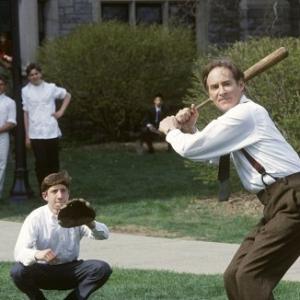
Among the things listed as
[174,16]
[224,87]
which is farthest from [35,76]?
[174,16]

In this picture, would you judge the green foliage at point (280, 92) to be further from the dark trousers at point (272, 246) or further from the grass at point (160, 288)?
the dark trousers at point (272, 246)

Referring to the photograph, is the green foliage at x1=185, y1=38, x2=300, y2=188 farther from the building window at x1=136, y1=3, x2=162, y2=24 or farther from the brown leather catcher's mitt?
the building window at x1=136, y1=3, x2=162, y2=24

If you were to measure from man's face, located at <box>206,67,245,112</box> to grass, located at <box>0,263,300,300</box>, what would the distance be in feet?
7.28

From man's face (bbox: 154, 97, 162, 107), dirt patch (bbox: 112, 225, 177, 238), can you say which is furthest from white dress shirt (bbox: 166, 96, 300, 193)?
man's face (bbox: 154, 97, 162, 107)

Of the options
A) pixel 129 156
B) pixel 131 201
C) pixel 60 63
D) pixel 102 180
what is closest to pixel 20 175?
pixel 131 201

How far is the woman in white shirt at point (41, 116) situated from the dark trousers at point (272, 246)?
818cm

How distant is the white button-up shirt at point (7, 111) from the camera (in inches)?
547

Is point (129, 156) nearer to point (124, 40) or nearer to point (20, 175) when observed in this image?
point (124, 40)

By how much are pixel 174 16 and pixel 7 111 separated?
11.5 metres

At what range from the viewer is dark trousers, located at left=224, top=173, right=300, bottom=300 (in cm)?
594

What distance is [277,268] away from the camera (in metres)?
6.04

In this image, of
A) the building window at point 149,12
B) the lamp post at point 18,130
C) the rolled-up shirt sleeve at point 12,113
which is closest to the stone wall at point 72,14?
the building window at point 149,12

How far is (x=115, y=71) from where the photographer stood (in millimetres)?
21969

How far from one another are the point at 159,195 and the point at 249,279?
874cm
